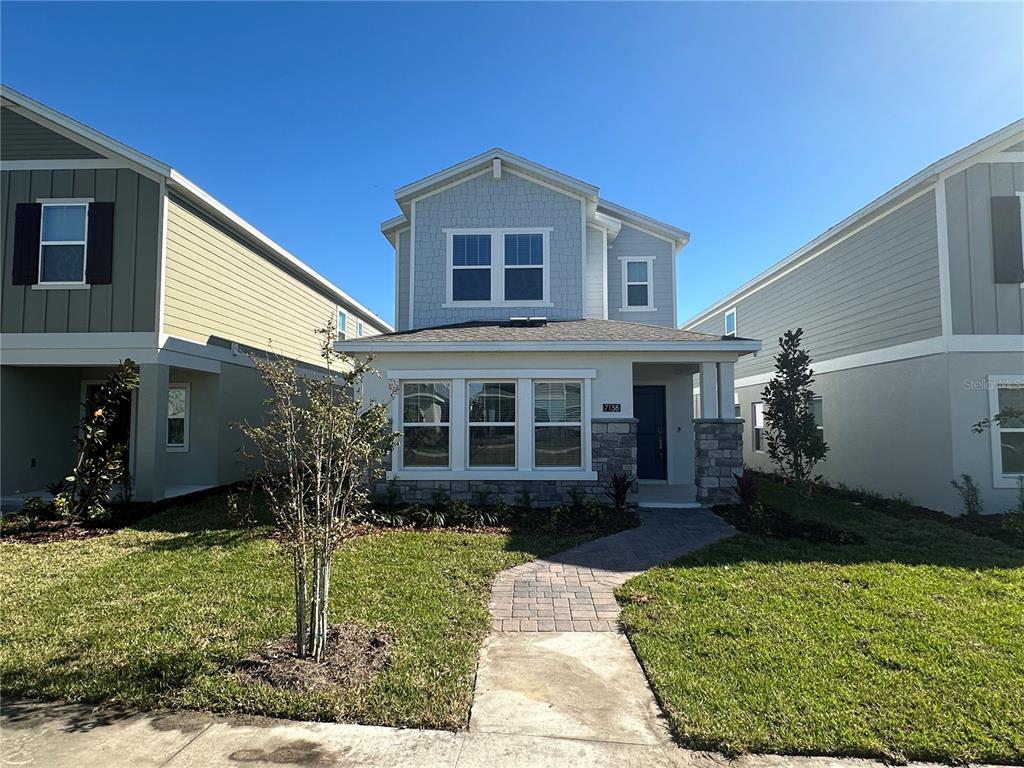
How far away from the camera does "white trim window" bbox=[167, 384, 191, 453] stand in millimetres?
11531

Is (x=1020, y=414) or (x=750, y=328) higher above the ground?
(x=750, y=328)

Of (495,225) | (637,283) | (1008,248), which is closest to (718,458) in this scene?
(637,283)

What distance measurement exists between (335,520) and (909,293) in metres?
11.6

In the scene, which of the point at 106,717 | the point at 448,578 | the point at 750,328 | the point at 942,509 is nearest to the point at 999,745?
the point at 448,578

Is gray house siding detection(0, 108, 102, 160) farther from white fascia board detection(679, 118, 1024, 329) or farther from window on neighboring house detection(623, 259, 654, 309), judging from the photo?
white fascia board detection(679, 118, 1024, 329)

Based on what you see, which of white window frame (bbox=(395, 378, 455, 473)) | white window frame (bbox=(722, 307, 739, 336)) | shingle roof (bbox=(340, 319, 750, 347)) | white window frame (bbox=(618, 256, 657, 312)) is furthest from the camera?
white window frame (bbox=(722, 307, 739, 336))

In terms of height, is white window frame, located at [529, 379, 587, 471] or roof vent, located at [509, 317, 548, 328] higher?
roof vent, located at [509, 317, 548, 328]

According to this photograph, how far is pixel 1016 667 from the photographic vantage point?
12.2 feet

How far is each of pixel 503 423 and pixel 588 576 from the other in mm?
4162

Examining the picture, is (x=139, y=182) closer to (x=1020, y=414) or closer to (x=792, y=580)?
(x=792, y=580)

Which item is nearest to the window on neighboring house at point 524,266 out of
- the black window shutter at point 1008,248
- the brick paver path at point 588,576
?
the brick paver path at point 588,576

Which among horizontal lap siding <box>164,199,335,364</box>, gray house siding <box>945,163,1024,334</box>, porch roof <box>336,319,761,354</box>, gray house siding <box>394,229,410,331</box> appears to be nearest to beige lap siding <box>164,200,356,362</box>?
horizontal lap siding <box>164,199,335,364</box>

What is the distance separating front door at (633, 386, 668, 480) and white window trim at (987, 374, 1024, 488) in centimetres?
570

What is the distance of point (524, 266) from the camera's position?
11680 millimetres
